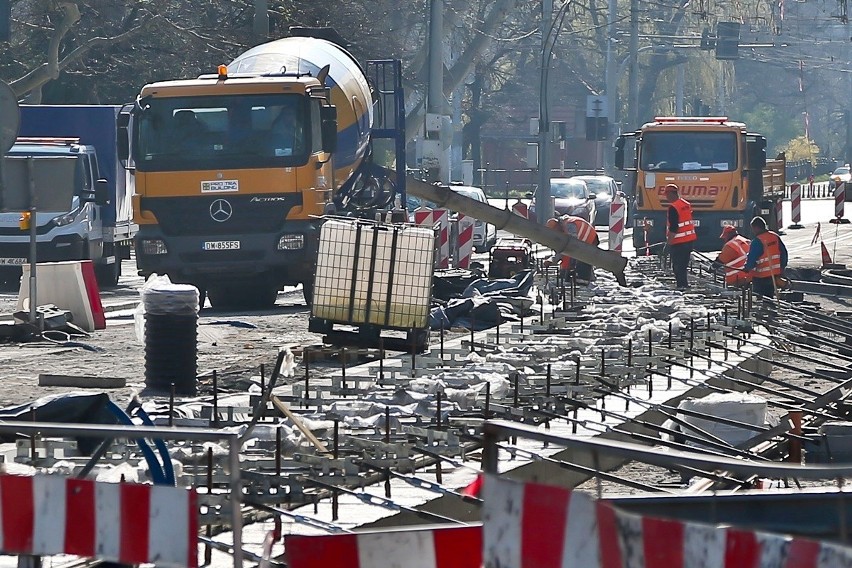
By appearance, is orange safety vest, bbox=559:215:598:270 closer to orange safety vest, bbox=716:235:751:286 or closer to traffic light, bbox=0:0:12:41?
orange safety vest, bbox=716:235:751:286

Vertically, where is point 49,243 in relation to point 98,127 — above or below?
below

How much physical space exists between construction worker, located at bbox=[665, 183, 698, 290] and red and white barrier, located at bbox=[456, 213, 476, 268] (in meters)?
5.38

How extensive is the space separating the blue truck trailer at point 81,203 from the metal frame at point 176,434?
18427 mm

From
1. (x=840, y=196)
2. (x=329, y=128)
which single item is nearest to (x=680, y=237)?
(x=329, y=128)

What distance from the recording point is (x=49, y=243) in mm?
25219

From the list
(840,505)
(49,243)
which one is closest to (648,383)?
(840,505)

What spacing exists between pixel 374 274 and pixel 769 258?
7.28 m

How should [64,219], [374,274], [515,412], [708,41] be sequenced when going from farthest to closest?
[708,41]
[64,219]
[374,274]
[515,412]

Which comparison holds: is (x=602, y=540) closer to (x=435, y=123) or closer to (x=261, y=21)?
(x=435, y=123)

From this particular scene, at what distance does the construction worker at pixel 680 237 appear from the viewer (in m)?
22.0

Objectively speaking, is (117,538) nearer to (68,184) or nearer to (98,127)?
(68,184)

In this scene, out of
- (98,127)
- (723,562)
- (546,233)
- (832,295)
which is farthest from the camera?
(98,127)

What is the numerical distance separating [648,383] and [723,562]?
818 centimetres

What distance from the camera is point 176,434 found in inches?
187
